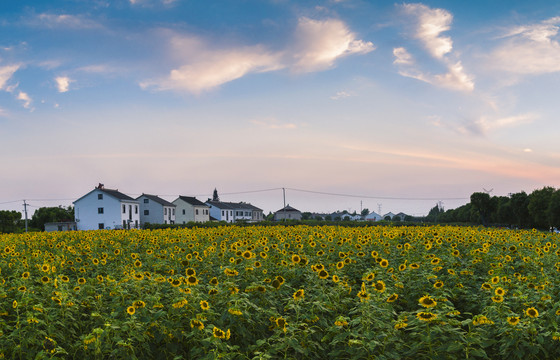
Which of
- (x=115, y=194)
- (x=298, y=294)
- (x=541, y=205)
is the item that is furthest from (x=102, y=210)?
(x=298, y=294)

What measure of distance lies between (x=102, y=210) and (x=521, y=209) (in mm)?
63593

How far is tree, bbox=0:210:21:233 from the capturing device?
72500 millimetres

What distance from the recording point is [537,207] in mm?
63281

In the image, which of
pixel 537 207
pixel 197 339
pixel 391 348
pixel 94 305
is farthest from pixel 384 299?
pixel 537 207

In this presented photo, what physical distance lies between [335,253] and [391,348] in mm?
4855

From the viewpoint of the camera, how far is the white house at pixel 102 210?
6197 cm

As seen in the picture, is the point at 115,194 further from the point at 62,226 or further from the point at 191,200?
the point at 191,200

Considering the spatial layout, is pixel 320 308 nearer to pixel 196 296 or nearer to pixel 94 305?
pixel 196 296

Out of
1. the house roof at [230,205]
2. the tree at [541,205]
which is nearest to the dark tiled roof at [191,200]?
the house roof at [230,205]

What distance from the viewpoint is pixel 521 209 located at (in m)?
71.4

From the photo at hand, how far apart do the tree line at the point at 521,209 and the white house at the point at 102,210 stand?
56400 mm

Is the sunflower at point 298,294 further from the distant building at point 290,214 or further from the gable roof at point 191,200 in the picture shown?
the distant building at point 290,214

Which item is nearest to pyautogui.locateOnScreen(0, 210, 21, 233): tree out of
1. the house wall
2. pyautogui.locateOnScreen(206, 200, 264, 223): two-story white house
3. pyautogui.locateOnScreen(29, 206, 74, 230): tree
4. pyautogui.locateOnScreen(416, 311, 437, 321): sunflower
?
pyautogui.locateOnScreen(29, 206, 74, 230): tree

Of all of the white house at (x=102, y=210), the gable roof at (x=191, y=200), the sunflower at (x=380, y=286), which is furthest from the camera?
the gable roof at (x=191, y=200)
